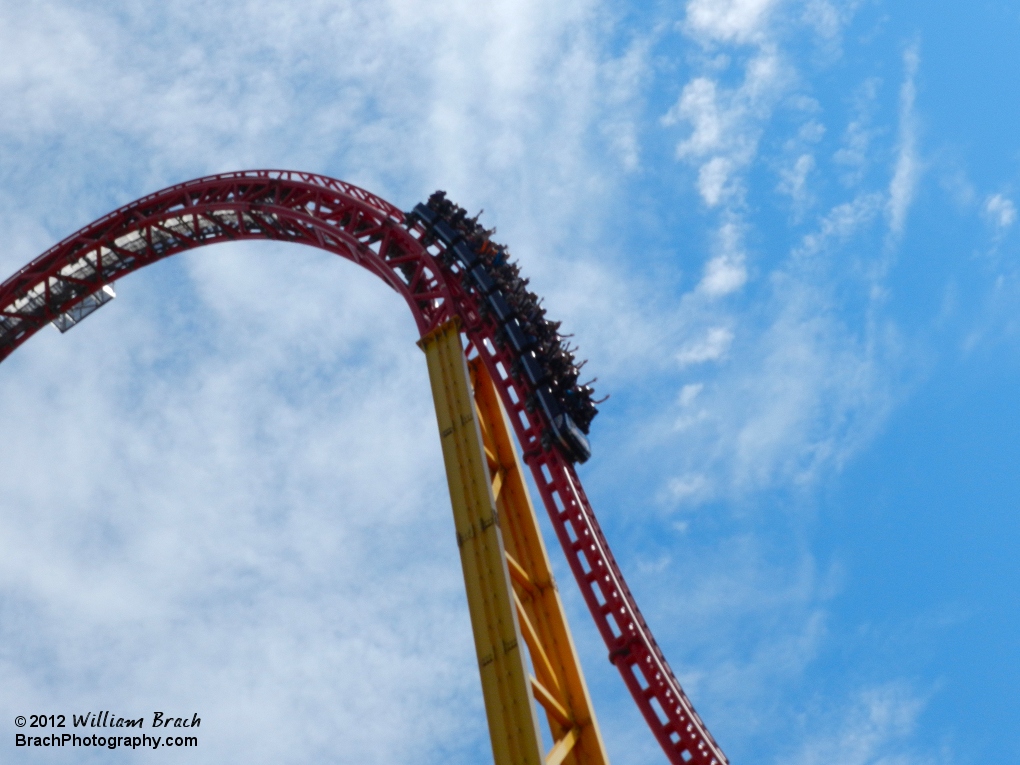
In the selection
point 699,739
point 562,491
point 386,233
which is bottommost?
point 699,739

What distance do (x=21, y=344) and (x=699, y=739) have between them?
50.2 feet

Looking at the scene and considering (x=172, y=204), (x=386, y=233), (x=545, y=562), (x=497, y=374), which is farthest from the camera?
(x=172, y=204)

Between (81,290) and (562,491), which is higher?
(81,290)

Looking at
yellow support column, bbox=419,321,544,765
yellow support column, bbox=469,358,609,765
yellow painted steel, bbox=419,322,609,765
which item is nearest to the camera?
yellow support column, bbox=419,321,544,765

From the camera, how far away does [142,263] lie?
21.2 m

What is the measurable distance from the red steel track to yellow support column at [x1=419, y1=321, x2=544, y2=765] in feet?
4.01

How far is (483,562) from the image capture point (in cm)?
1160

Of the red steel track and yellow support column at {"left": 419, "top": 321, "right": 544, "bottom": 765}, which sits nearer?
yellow support column at {"left": 419, "top": 321, "right": 544, "bottom": 765}

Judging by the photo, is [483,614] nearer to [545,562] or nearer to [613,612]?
[545,562]

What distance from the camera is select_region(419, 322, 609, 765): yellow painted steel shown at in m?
10.5

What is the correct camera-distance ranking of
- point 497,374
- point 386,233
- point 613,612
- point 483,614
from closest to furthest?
point 483,614
point 613,612
point 497,374
point 386,233

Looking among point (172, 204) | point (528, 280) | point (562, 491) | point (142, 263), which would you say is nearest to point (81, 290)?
point (142, 263)

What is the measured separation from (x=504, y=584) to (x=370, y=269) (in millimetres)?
6966

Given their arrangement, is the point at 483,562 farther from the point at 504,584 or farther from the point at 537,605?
the point at 537,605
